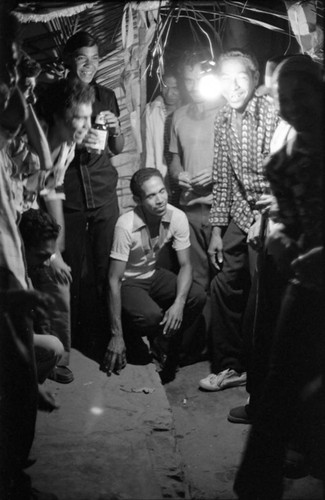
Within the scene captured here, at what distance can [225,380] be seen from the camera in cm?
350

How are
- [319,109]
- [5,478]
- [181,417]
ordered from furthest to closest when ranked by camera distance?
[181,417]
[5,478]
[319,109]

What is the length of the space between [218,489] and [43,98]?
2.05 meters

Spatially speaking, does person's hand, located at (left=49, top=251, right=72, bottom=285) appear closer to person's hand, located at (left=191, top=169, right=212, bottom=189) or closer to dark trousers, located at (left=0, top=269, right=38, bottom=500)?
dark trousers, located at (left=0, top=269, right=38, bottom=500)

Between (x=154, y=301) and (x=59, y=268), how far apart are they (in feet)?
3.69

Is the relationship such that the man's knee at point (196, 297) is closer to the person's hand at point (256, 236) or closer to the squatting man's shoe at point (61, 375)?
the person's hand at point (256, 236)

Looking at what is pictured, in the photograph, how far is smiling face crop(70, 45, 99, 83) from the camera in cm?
264

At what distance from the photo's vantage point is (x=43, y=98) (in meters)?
2.40

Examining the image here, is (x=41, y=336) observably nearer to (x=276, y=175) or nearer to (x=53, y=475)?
(x=53, y=475)

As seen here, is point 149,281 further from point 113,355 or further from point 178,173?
point 178,173

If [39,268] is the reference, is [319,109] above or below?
above

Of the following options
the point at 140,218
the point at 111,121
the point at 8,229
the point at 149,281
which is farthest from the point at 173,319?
the point at 8,229

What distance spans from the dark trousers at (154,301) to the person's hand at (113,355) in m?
0.22

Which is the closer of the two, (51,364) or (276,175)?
(276,175)

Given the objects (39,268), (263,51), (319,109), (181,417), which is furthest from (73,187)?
(263,51)
